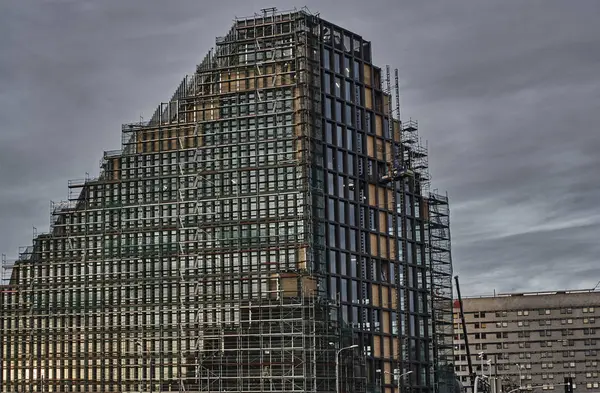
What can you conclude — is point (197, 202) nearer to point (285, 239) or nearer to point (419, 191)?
point (285, 239)

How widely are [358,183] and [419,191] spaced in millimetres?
19301

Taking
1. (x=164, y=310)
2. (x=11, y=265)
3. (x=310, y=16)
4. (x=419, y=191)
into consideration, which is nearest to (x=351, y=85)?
(x=310, y=16)

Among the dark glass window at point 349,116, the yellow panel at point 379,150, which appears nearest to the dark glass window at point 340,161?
the dark glass window at point 349,116

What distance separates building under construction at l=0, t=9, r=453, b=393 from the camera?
129 meters

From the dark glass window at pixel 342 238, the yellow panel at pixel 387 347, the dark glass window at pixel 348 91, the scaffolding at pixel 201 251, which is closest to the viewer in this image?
the scaffolding at pixel 201 251

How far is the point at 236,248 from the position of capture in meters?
133

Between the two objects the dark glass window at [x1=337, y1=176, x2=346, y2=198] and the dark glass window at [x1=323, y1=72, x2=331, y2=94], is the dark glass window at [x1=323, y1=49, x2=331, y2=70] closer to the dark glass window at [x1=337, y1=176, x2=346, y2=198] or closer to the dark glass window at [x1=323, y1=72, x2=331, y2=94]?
the dark glass window at [x1=323, y1=72, x2=331, y2=94]

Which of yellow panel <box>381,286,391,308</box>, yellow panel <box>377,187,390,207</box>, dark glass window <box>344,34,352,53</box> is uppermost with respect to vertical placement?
dark glass window <box>344,34,352,53</box>

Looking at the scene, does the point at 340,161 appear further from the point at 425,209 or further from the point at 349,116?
the point at 425,209

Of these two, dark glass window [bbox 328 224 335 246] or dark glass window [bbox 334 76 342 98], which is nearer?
dark glass window [bbox 328 224 335 246]

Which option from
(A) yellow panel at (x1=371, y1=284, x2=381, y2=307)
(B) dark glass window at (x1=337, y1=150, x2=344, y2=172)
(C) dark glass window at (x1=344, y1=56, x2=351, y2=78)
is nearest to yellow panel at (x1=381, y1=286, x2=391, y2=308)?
(A) yellow panel at (x1=371, y1=284, x2=381, y2=307)

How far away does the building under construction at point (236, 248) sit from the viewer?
12900 centimetres

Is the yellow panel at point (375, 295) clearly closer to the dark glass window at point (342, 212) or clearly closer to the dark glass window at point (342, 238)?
the dark glass window at point (342, 238)

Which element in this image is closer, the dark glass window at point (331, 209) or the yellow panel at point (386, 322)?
the dark glass window at point (331, 209)
